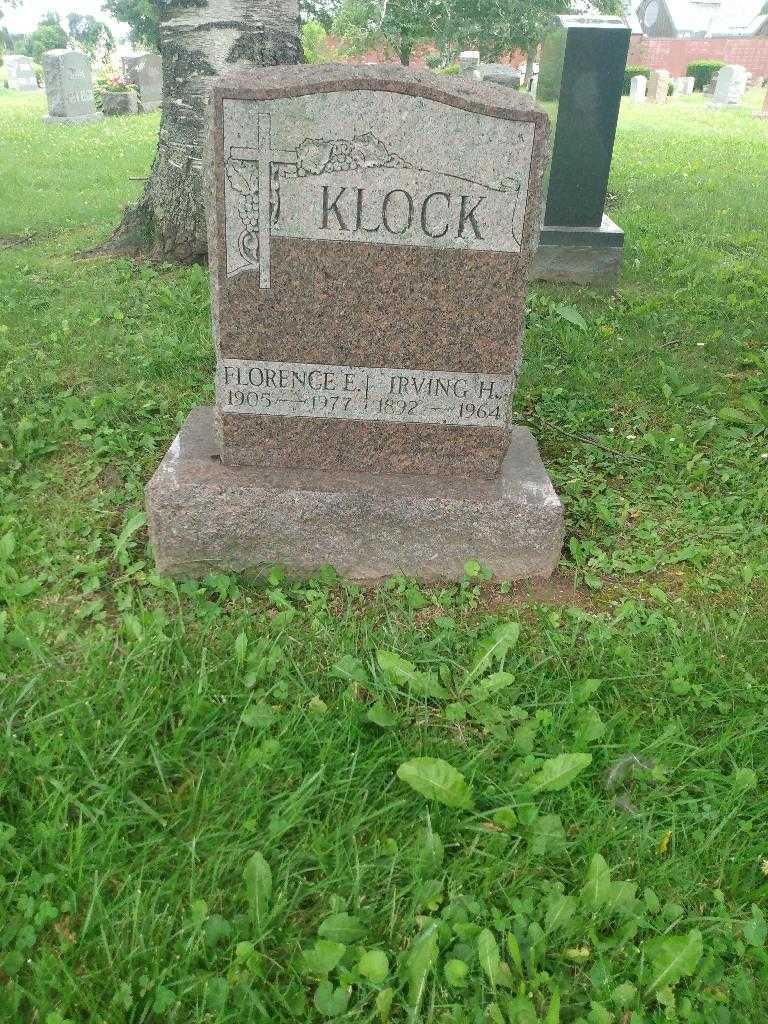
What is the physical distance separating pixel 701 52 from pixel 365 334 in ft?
186

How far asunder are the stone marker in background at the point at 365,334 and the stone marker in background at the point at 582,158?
126 inches

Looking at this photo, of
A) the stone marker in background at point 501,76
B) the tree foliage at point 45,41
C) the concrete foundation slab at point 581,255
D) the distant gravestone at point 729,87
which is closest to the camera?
the concrete foundation slab at point 581,255

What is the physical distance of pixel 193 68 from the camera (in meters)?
→ 4.95

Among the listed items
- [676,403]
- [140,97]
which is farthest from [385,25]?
[676,403]

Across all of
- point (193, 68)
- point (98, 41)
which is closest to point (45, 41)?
point (98, 41)

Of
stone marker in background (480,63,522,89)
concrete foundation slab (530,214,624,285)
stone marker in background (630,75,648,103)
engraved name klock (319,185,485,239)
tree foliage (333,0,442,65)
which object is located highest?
tree foliage (333,0,442,65)

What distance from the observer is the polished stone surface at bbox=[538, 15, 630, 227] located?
5.41 m

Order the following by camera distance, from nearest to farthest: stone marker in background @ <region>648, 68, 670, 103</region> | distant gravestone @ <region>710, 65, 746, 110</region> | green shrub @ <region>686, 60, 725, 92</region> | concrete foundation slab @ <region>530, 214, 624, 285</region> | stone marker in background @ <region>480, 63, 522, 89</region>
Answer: concrete foundation slab @ <region>530, 214, 624, 285</region> < stone marker in background @ <region>480, 63, 522, 89</region> < distant gravestone @ <region>710, 65, 746, 110</region> < stone marker in background @ <region>648, 68, 670, 103</region> < green shrub @ <region>686, 60, 725, 92</region>

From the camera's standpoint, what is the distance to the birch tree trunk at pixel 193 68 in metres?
4.80

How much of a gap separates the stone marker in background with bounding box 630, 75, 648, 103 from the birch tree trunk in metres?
23.1

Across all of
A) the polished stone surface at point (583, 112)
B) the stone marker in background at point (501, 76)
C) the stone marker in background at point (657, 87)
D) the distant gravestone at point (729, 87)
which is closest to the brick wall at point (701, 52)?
the stone marker in background at point (657, 87)

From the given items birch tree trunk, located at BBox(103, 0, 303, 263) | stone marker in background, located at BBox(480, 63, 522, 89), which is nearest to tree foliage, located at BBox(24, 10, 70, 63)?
stone marker in background, located at BBox(480, 63, 522, 89)

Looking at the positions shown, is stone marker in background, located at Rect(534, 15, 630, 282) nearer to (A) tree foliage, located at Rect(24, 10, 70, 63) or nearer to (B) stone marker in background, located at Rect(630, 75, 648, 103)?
(B) stone marker in background, located at Rect(630, 75, 648, 103)

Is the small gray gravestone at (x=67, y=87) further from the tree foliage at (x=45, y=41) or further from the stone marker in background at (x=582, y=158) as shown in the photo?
the tree foliage at (x=45, y=41)
